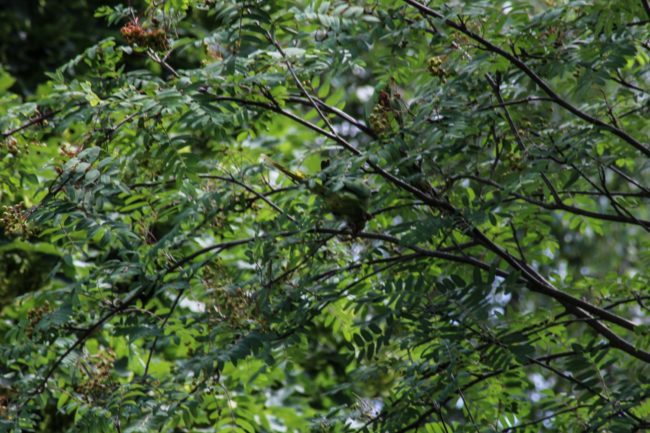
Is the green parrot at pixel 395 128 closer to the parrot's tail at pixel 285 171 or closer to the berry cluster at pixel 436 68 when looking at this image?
the berry cluster at pixel 436 68

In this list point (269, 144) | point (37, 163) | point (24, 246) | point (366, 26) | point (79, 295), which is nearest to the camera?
point (366, 26)

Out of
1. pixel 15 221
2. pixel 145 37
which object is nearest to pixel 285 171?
pixel 145 37

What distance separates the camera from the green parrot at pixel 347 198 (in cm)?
209

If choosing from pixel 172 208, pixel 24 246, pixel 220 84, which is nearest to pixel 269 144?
pixel 24 246

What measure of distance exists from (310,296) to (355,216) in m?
0.33

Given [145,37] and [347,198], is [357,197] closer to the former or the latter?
[347,198]

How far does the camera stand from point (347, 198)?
2.11 meters

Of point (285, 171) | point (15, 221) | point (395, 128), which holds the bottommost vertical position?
point (15, 221)

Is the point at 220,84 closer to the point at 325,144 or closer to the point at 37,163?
the point at 325,144

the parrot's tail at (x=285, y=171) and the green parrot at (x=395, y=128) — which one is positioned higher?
the green parrot at (x=395, y=128)

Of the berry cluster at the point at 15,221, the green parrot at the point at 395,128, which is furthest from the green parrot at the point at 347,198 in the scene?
the berry cluster at the point at 15,221

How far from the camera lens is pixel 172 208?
2527 millimetres

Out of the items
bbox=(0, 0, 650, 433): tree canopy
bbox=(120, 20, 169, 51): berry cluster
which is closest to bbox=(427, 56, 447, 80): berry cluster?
bbox=(0, 0, 650, 433): tree canopy

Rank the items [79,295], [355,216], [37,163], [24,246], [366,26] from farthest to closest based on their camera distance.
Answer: [24,246], [37,163], [79,295], [366,26], [355,216]
